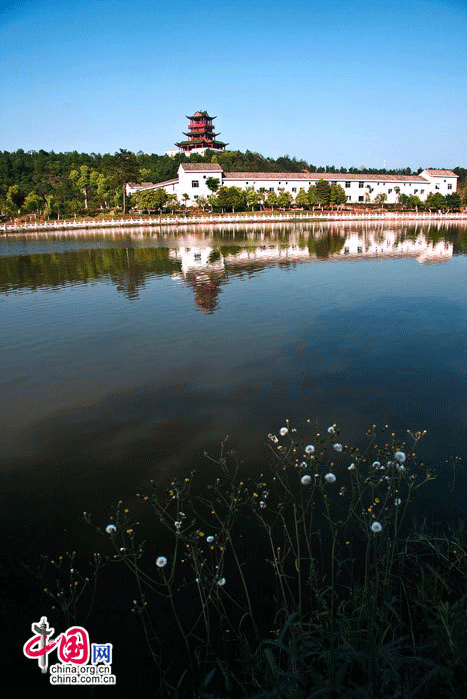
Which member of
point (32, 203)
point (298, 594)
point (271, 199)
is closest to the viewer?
point (298, 594)

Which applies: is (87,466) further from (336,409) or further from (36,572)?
(336,409)

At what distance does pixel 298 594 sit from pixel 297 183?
82837 millimetres

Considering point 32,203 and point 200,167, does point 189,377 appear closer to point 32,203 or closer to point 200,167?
point 32,203

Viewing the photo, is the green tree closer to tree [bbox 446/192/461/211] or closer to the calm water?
tree [bbox 446/192/461/211]

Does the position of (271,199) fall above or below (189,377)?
above

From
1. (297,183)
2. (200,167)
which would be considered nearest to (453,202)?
(297,183)

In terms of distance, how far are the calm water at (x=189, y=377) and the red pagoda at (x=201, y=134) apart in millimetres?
93685

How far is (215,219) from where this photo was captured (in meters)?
62.5

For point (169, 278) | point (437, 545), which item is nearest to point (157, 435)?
point (437, 545)

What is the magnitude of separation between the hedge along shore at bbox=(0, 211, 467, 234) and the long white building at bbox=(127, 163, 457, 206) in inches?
529

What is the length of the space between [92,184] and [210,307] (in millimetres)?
77890

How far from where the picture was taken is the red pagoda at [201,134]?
101350 mm

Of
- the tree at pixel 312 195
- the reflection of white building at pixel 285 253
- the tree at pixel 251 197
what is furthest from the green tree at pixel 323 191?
the reflection of white building at pixel 285 253

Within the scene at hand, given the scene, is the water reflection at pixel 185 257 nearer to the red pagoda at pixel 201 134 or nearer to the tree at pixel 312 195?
the tree at pixel 312 195
